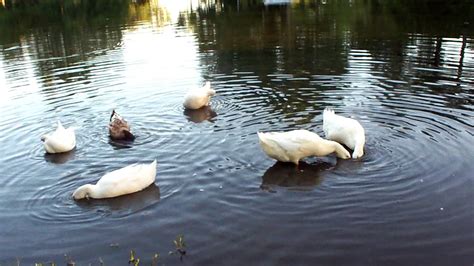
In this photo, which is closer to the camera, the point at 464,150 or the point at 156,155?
the point at 464,150

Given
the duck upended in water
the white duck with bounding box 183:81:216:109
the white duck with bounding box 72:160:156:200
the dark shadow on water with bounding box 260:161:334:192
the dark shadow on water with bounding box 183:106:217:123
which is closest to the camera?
the white duck with bounding box 72:160:156:200

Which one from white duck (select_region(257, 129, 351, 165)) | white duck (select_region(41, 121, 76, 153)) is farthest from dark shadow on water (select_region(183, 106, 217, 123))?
white duck (select_region(257, 129, 351, 165))

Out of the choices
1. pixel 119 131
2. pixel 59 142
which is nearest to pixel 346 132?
pixel 119 131

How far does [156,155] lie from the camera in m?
12.5

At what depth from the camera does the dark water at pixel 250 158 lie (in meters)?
8.54

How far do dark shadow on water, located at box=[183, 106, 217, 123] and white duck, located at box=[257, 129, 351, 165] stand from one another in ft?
14.2

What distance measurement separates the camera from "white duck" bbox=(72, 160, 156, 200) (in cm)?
1021

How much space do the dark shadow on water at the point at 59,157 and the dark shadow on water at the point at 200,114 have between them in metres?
3.80

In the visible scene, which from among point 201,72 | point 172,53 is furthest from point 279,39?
point 201,72

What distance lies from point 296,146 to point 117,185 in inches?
150

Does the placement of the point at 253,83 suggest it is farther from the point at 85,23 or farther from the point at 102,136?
the point at 85,23

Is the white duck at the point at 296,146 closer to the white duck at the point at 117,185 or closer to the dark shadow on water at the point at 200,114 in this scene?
the white duck at the point at 117,185

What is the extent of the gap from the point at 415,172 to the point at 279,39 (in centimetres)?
2103

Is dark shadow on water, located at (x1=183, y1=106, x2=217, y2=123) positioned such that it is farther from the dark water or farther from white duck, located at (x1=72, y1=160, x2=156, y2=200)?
white duck, located at (x1=72, y1=160, x2=156, y2=200)
